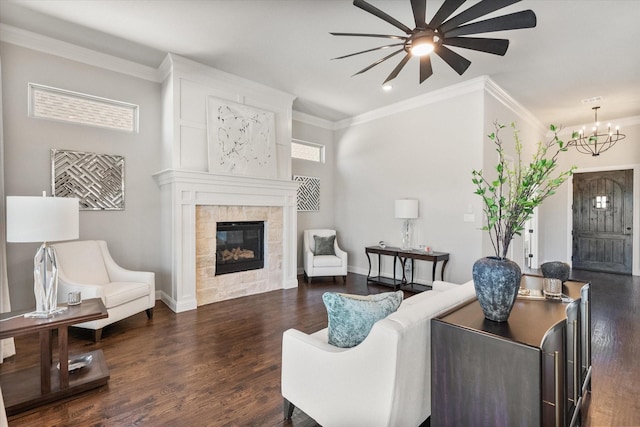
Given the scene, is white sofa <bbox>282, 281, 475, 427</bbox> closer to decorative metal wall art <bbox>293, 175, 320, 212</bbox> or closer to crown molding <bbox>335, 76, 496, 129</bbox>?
crown molding <bbox>335, 76, 496, 129</bbox>

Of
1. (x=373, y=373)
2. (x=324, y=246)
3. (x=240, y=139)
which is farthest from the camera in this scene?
(x=324, y=246)

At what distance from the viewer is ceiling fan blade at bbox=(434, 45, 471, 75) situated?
259 cm

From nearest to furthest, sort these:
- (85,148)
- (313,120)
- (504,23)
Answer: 1. (504,23)
2. (85,148)
3. (313,120)

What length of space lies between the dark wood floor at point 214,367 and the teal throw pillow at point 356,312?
699 mm

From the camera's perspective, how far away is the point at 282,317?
3.68 metres

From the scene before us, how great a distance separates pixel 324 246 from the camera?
5742mm

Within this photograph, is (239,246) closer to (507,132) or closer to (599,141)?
(507,132)

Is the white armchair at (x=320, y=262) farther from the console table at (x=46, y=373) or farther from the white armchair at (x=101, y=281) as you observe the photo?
the console table at (x=46, y=373)

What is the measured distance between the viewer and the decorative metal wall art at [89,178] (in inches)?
142

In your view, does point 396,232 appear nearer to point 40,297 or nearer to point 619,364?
point 619,364

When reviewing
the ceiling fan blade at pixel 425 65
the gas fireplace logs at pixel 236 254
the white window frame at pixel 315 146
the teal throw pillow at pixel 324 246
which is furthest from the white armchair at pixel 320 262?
the ceiling fan blade at pixel 425 65

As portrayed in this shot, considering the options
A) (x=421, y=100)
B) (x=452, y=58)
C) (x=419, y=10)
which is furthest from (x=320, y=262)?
(x=419, y=10)

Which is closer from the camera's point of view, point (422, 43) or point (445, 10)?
point (445, 10)

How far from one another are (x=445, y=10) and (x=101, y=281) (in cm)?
430
